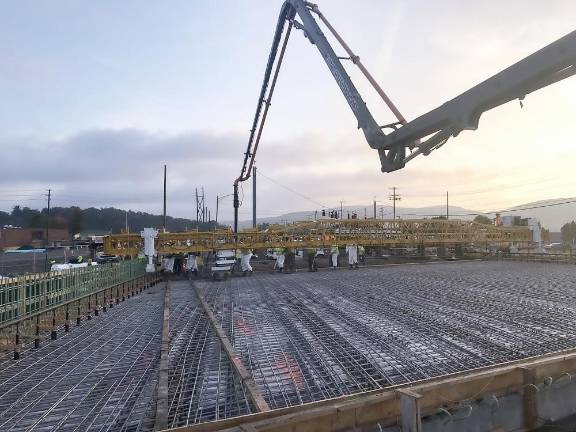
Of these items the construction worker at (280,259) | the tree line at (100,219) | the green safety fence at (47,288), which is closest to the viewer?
the green safety fence at (47,288)

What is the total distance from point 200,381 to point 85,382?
5.15 ft

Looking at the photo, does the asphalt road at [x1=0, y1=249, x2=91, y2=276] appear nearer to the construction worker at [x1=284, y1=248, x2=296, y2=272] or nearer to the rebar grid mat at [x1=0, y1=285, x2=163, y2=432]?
the rebar grid mat at [x1=0, y1=285, x2=163, y2=432]

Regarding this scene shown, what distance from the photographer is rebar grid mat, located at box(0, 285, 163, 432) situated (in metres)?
4.08

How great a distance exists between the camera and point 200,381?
4922 millimetres

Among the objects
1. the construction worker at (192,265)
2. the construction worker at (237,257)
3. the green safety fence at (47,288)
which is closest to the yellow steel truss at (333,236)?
the construction worker at (192,265)

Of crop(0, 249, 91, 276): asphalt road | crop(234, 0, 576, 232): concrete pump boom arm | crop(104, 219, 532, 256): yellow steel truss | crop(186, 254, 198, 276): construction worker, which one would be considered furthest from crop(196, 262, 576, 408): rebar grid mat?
crop(0, 249, 91, 276): asphalt road

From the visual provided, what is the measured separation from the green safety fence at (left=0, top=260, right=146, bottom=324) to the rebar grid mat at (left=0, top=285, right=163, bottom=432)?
90 centimetres

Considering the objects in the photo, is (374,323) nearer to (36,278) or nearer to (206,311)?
(206,311)

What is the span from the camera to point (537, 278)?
15.0 m

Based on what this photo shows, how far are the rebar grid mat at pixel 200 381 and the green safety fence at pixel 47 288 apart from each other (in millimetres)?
2822

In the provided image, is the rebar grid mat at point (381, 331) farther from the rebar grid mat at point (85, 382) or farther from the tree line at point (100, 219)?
the tree line at point (100, 219)

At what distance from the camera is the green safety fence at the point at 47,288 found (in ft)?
23.7

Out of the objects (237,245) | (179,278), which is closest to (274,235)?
(237,245)

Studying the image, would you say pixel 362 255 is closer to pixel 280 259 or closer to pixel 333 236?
pixel 333 236
